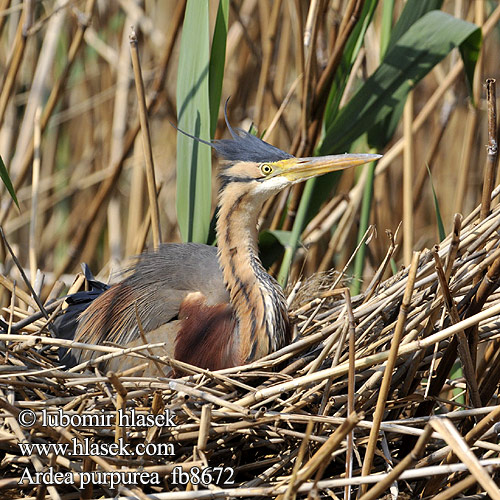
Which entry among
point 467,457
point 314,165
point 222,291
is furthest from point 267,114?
point 467,457

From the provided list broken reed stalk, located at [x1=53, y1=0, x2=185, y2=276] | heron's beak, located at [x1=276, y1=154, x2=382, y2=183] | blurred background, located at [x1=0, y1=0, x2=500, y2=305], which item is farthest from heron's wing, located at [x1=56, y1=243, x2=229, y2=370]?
broken reed stalk, located at [x1=53, y1=0, x2=185, y2=276]

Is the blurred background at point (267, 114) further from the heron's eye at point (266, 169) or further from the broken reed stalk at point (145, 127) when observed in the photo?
the heron's eye at point (266, 169)

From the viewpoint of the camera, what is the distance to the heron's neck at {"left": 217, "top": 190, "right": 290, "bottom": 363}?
6.81ft

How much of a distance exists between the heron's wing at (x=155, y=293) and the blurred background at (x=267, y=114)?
0.27 metres

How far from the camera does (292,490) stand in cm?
130

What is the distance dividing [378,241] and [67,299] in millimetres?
1433

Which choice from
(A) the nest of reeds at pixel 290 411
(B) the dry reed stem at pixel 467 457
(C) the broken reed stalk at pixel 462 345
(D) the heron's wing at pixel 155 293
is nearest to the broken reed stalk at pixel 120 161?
(D) the heron's wing at pixel 155 293

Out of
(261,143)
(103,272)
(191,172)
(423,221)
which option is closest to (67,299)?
(191,172)

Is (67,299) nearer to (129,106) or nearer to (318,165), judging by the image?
(318,165)

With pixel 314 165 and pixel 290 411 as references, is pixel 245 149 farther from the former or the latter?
pixel 290 411

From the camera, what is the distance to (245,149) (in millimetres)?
2223

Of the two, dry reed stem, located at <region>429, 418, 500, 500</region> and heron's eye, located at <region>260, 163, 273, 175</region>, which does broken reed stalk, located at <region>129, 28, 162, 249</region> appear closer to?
heron's eye, located at <region>260, 163, 273, 175</region>

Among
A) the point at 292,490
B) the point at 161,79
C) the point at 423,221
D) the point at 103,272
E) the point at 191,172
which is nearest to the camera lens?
the point at 292,490

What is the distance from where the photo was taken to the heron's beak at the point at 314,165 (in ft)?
6.76
